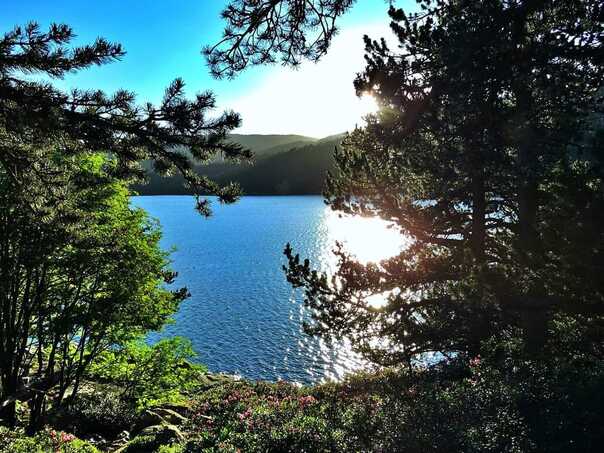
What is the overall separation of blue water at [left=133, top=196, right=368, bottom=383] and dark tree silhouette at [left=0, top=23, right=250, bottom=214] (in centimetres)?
1152

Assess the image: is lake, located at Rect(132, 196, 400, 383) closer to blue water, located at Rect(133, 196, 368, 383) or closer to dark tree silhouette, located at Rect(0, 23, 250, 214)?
blue water, located at Rect(133, 196, 368, 383)

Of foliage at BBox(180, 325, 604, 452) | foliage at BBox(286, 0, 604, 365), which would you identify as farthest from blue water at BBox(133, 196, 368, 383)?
foliage at BBox(286, 0, 604, 365)

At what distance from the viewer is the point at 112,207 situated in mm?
14164

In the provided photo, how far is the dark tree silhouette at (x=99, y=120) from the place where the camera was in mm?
4426

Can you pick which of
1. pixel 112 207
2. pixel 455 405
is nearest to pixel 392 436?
pixel 455 405

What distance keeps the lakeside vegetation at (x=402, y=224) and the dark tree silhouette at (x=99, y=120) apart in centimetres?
2

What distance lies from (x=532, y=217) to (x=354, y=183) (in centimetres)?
542

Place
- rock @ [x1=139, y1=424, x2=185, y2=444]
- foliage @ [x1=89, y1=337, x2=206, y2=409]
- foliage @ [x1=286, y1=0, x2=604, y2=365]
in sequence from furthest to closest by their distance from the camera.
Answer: foliage @ [x1=89, y1=337, x2=206, y2=409] → rock @ [x1=139, y1=424, x2=185, y2=444] → foliage @ [x1=286, y1=0, x2=604, y2=365]

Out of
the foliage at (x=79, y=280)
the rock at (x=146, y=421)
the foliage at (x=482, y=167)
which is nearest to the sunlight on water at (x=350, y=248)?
the foliage at (x=482, y=167)

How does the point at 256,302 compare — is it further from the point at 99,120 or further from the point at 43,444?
the point at 99,120

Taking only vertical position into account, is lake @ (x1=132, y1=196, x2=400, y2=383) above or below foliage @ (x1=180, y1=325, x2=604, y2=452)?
below

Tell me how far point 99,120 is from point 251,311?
45521 mm

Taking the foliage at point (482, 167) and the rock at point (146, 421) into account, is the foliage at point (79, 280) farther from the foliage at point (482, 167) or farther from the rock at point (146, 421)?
the foliage at point (482, 167)

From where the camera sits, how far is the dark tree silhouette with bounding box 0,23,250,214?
4426 mm
